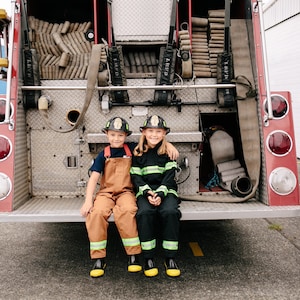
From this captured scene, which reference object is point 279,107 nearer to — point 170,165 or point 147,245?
point 170,165

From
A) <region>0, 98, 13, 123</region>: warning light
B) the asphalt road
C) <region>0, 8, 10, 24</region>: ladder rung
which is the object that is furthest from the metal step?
<region>0, 8, 10, 24</region>: ladder rung

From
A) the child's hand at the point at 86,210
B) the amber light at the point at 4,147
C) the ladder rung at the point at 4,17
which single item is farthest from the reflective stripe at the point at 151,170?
the ladder rung at the point at 4,17

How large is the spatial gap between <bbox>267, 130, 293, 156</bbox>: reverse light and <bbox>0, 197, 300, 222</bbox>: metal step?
0.51 metres

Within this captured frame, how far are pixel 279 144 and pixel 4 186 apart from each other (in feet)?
8.31

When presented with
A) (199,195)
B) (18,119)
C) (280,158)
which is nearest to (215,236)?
(199,195)

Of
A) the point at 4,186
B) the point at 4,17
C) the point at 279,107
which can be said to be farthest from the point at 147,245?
the point at 4,17

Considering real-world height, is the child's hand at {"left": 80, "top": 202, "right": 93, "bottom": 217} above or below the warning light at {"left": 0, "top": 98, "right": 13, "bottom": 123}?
below

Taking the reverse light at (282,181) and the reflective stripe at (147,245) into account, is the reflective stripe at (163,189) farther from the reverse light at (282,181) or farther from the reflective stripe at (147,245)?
the reverse light at (282,181)

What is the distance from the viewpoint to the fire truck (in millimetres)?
4137

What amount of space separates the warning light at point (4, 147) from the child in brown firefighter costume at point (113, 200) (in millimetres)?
801

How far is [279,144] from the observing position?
13.6 feet

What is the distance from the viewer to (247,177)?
443 centimetres

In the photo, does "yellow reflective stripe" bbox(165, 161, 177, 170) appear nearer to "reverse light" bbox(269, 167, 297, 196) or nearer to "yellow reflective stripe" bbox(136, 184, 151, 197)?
"yellow reflective stripe" bbox(136, 184, 151, 197)

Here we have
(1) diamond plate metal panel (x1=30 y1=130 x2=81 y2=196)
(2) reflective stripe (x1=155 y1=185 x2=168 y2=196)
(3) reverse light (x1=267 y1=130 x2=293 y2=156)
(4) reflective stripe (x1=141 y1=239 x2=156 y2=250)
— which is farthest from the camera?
(1) diamond plate metal panel (x1=30 y1=130 x2=81 y2=196)
